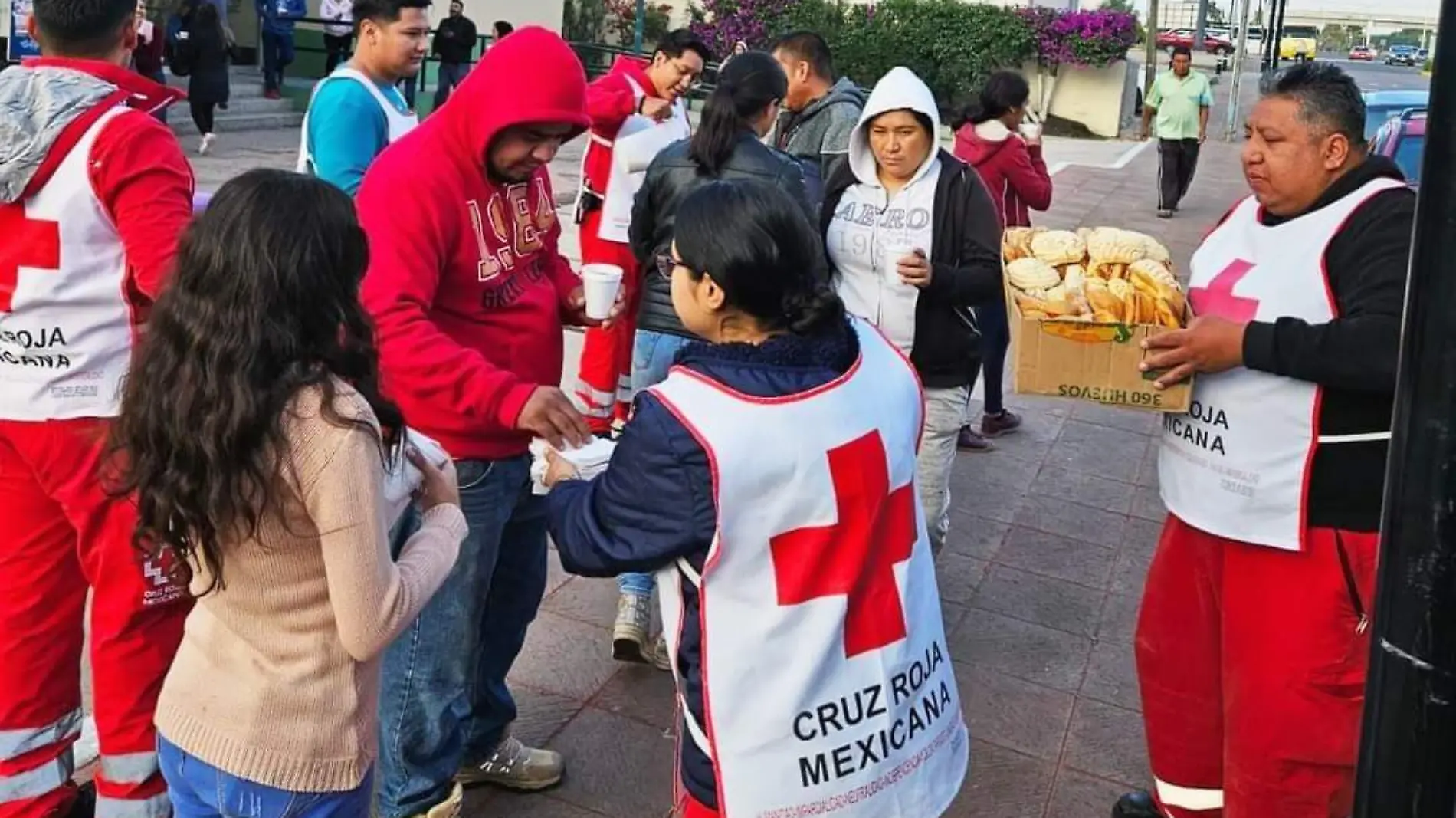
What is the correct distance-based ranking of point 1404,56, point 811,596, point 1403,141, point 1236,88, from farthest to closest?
point 1404,56 → point 1236,88 → point 1403,141 → point 811,596

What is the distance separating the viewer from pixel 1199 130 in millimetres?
16406

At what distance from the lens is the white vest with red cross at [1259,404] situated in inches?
106

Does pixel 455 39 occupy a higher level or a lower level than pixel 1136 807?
higher

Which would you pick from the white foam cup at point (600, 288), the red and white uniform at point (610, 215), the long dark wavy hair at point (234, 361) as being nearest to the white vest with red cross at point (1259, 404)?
the white foam cup at point (600, 288)

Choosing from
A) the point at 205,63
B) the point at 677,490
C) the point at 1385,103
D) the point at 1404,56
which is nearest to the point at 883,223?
the point at 677,490

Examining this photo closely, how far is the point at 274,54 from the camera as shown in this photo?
1736cm

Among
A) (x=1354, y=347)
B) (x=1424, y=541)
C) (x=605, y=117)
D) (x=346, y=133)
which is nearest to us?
(x=1424, y=541)

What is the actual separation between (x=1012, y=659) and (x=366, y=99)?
2.77 metres

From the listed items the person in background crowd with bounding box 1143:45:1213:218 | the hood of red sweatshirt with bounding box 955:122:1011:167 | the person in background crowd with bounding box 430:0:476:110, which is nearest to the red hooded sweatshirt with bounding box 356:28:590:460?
the hood of red sweatshirt with bounding box 955:122:1011:167

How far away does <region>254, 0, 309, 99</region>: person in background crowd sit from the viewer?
16922 millimetres

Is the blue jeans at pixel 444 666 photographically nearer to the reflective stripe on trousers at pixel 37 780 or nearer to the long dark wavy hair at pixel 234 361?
the reflective stripe on trousers at pixel 37 780

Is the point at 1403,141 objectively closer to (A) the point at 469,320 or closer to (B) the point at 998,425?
(B) the point at 998,425

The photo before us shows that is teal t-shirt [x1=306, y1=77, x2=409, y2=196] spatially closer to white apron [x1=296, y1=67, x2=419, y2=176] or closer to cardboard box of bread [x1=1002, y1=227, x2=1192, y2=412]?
white apron [x1=296, y1=67, x2=419, y2=176]

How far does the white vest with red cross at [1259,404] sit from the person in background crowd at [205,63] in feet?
41.8
